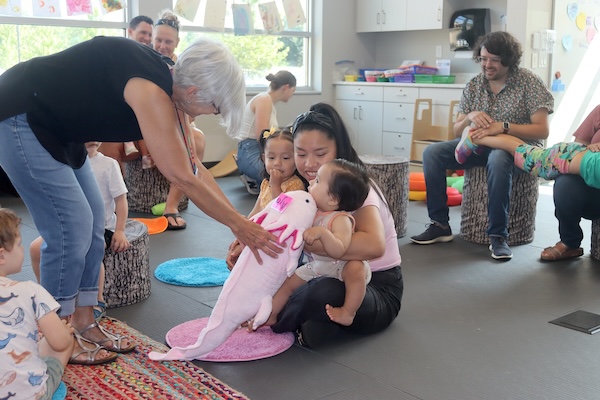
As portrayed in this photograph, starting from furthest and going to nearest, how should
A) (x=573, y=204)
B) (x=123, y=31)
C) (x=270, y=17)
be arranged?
(x=270, y=17) → (x=123, y=31) → (x=573, y=204)

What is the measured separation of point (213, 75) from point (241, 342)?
99cm

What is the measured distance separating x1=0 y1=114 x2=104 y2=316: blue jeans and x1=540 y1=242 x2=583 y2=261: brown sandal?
2.35m

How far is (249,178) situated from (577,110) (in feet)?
9.63

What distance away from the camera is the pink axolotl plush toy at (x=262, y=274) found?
216cm

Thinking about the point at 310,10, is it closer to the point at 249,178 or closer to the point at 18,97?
the point at 249,178

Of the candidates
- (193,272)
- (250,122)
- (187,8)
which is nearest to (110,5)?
(187,8)

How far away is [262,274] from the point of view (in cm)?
220

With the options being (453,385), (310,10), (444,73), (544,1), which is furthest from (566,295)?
(310,10)

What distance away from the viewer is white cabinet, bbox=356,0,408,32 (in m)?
6.97

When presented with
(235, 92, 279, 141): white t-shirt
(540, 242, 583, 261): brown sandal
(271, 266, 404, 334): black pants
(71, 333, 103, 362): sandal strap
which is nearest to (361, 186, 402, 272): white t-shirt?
(271, 266, 404, 334): black pants

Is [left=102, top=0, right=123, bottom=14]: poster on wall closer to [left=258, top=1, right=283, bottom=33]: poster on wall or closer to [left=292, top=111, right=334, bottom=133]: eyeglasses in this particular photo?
[left=258, top=1, right=283, bottom=33]: poster on wall

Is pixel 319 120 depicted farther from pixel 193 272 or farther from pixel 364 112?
pixel 364 112

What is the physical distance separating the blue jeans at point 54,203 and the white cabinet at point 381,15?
17.3 ft

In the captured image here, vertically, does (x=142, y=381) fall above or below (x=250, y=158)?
below
